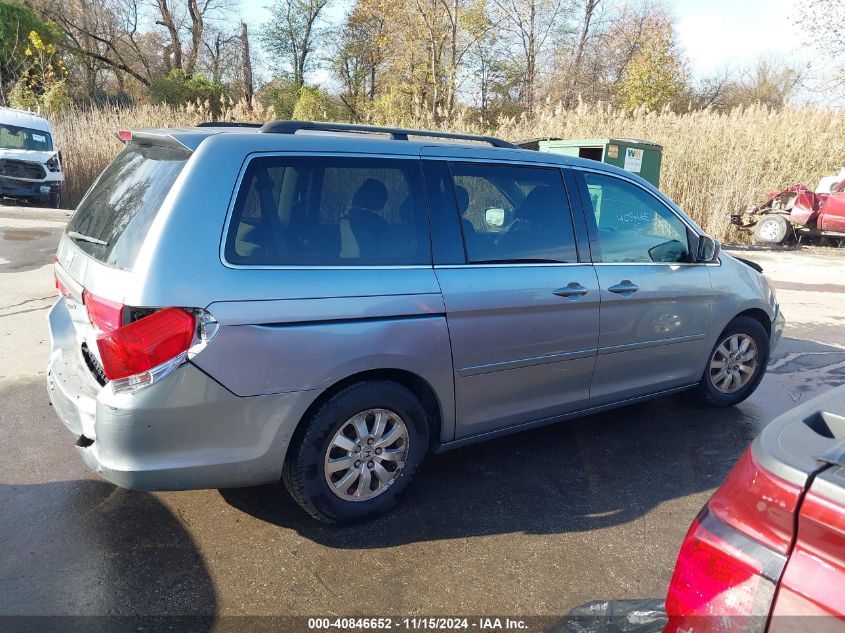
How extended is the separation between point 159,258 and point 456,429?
1.74 metres

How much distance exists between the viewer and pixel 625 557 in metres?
3.04

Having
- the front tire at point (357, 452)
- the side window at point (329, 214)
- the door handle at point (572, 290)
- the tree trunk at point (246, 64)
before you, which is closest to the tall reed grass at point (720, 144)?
the door handle at point (572, 290)

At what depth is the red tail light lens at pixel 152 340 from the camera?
254 centimetres

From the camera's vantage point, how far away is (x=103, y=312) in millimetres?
2645

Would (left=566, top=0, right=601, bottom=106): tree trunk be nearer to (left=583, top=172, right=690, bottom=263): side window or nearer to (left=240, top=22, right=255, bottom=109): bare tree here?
(left=240, top=22, right=255, bottom=109): bare tree

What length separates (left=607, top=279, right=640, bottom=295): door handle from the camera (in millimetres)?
3839

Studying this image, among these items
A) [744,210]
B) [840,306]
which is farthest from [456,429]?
[744,210]

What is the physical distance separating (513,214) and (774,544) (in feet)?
8.47

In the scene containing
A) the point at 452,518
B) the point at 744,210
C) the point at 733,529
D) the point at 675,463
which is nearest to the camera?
the point at 733,529

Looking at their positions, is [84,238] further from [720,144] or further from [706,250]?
[720,144]

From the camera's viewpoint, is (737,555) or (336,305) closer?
(737,555)

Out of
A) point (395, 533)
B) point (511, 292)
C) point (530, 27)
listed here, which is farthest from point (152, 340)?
point (530, 27)

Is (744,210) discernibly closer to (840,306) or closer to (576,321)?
(840,306)

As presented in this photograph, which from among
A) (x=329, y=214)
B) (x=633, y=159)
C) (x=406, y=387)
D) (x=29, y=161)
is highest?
(x=633, y=159)
